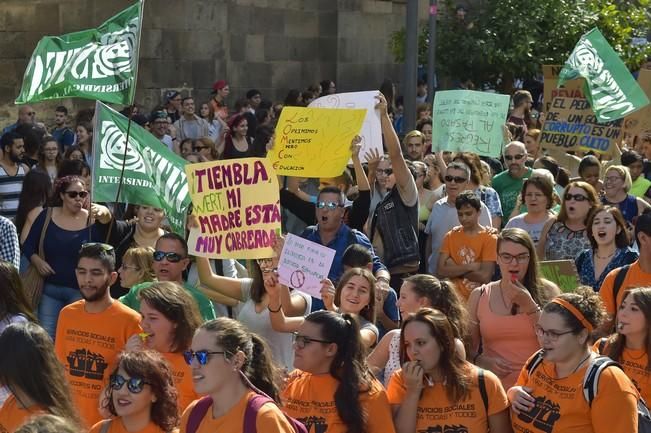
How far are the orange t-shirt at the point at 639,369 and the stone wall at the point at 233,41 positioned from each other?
38.3ft

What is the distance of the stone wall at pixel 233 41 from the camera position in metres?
17.0

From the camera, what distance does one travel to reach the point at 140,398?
16.8 feet

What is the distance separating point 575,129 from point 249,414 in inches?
322

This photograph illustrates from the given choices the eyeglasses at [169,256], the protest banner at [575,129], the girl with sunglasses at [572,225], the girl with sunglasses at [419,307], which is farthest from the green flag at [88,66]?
the protest banner at [575,129]

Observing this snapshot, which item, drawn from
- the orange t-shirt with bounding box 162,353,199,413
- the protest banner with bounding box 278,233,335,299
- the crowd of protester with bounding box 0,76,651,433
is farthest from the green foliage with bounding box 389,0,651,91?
the orange t-shirt with bounding box 162,353,199,413

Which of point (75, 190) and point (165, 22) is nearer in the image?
point (75, 190)

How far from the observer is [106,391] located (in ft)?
17.1

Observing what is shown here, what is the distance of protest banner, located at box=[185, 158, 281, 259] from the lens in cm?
774

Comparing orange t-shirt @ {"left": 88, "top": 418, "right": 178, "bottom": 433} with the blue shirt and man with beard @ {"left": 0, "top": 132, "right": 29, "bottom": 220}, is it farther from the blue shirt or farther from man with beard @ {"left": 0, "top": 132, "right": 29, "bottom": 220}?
man with beard @ {"left": 0, "top": 132, "right": 29, "bottom": 220}

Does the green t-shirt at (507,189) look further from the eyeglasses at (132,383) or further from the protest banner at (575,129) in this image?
the eyeglasses at (132,383)

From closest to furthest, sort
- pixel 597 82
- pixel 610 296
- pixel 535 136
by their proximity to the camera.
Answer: pixel 610 296 < pixel 597 82 < pixel 535 136

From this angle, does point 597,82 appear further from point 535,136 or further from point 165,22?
point 165,22

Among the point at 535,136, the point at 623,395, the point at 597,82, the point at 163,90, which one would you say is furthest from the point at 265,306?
the point at 163,90

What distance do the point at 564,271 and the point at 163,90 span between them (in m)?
11.3
